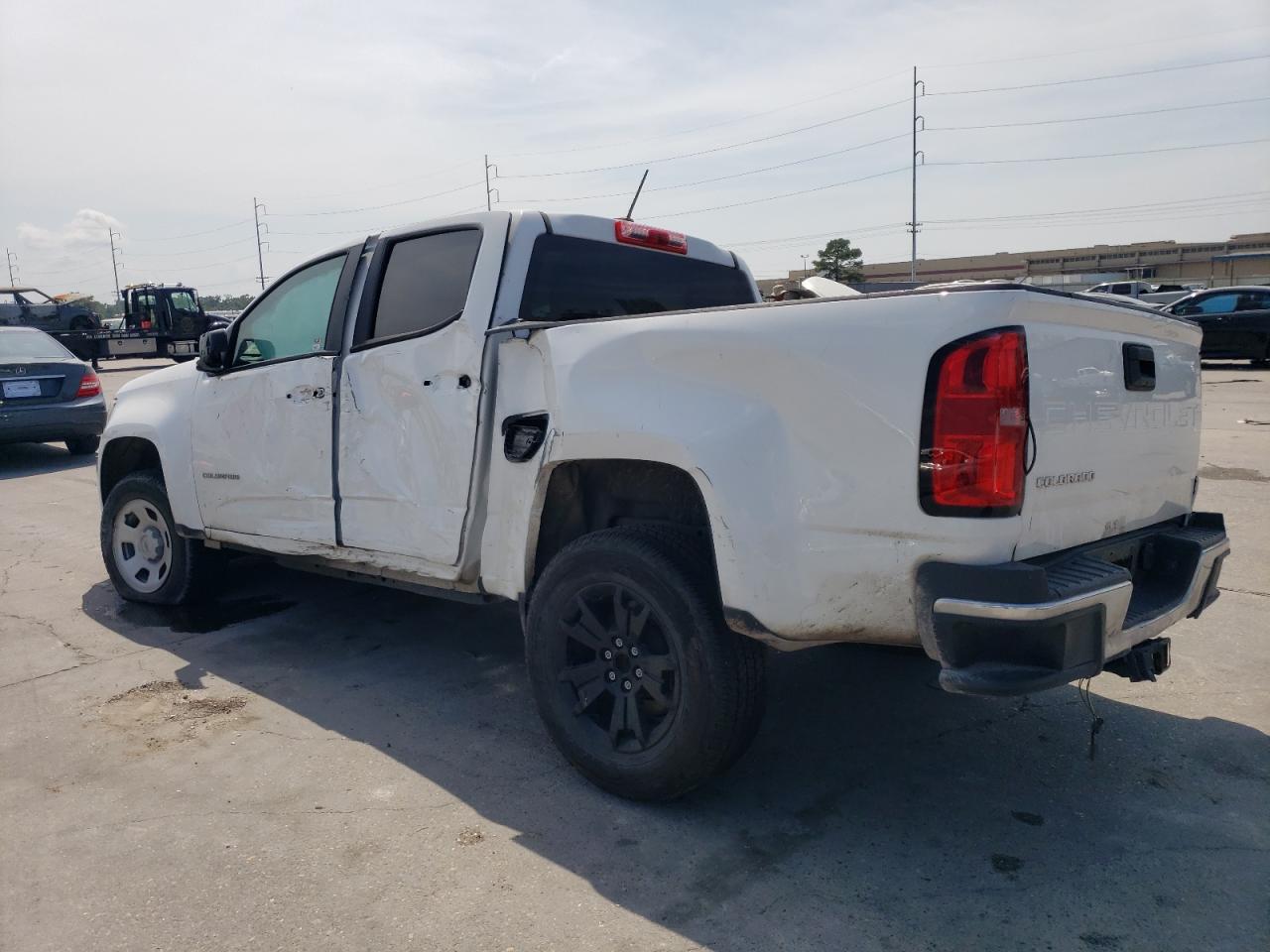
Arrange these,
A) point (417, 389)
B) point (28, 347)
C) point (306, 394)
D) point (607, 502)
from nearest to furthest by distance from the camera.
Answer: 1. point (607, 502)
2. point (417, 389)
3. point (306, 394)
4. point (28, 347)

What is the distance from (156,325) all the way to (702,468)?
108 feet

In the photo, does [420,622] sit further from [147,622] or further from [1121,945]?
[1121,945]

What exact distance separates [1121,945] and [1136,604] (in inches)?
41.8

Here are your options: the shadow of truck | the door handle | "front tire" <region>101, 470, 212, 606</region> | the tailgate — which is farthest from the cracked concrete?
the door handle

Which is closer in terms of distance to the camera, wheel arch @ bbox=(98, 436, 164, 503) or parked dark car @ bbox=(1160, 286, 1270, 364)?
wheel arch @ bbox=(98, 436, 164, 503)

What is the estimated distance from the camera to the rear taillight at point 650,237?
14.3 feet

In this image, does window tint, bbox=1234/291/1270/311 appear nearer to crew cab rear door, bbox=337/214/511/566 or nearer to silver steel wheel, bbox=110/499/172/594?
crew cab rear door, bbox=337/214/511/566

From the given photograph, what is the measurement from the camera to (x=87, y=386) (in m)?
11.3

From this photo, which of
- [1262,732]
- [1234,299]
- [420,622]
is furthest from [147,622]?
[1234,299]

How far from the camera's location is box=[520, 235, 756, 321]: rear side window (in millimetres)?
3971

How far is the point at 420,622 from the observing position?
535cm

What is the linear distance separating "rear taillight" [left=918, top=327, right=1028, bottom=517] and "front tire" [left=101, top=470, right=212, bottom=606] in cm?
441

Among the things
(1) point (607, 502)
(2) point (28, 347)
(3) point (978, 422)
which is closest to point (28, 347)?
(2) point (28, 347)

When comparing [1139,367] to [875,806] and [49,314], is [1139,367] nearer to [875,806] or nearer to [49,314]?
[875,806]
